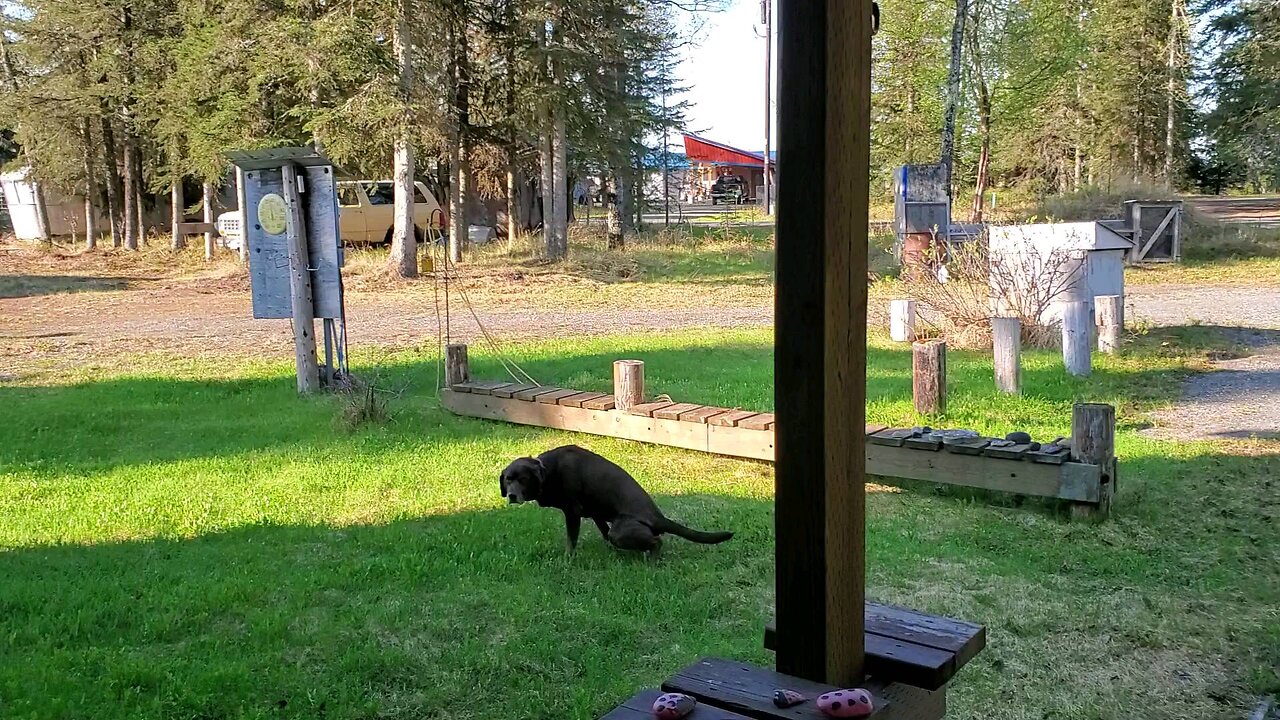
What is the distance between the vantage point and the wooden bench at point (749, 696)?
237cm

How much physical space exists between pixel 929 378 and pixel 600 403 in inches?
102

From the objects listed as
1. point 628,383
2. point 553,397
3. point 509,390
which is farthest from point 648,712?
point 509,390

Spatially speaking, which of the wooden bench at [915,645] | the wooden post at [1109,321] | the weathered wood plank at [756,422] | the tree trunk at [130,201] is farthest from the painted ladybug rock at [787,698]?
the tree trunk at [130,201]

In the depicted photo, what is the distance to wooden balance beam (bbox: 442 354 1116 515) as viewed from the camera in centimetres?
602

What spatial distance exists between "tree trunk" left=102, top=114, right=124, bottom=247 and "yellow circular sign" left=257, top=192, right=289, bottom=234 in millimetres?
18933

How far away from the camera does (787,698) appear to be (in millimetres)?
2357

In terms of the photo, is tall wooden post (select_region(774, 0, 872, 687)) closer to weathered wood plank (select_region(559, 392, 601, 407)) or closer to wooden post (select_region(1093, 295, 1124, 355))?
weathered wood plank (select_region(559, 392, 601, 407))

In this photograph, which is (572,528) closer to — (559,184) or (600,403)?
(600,403)

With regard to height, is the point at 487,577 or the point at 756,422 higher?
the point at 756,422

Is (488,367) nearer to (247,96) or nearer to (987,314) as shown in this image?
(987,314)

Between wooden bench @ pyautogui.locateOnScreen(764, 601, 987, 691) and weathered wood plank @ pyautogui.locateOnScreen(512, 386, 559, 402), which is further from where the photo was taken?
weathered wood plank @ pyautogui.locateOnScreen(512, 386, 559, 402)

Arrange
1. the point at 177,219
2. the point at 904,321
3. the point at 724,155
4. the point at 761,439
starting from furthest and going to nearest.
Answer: the point at 724,155 < the point at 177,219 < the point at 904,321 < the point at 761,439

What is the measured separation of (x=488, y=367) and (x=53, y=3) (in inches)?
783

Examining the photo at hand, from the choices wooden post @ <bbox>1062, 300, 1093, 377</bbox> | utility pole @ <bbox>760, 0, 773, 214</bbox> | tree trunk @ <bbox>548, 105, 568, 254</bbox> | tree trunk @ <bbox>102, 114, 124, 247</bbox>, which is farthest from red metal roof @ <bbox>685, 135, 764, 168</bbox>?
wooden post @ <bbox>1062, 300, 1093, 377</bbox>
